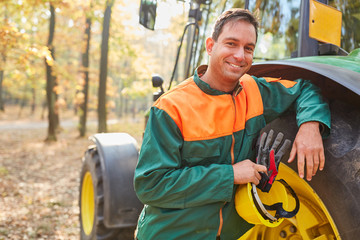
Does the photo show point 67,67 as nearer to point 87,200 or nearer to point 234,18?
point 87,200

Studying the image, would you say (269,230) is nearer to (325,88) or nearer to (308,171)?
(308,171)

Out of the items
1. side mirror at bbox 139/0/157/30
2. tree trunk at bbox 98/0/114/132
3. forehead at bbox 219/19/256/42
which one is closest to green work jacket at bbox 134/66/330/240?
forehead at bbox 219/19/256/42

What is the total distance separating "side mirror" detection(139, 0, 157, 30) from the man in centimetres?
136

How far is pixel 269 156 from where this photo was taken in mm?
1653

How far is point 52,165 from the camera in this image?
9.27 metres

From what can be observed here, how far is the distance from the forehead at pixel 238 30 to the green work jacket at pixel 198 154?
31 centimetres

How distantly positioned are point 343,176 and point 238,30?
95cm

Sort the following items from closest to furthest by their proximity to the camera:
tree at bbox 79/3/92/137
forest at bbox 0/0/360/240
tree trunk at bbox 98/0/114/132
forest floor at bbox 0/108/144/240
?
forest at bbox 0/0/360/240, forest floor at bbox 0/108/144/240, tree trunk at bbox 98/0/114/132, tree at bbox 79/3/92/137

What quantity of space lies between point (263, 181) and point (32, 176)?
738 centimetres

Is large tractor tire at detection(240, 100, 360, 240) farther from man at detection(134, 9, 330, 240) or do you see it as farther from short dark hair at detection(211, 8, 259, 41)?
short dark hair at detection(211, 8, 259, 41)

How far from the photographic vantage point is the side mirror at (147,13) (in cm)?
310

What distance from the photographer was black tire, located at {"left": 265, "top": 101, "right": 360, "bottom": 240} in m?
1.35

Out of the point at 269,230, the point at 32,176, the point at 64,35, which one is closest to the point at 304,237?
the point at 269,230

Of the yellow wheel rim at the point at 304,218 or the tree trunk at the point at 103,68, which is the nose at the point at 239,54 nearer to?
the yellow wheel rim at the point at 304,218
